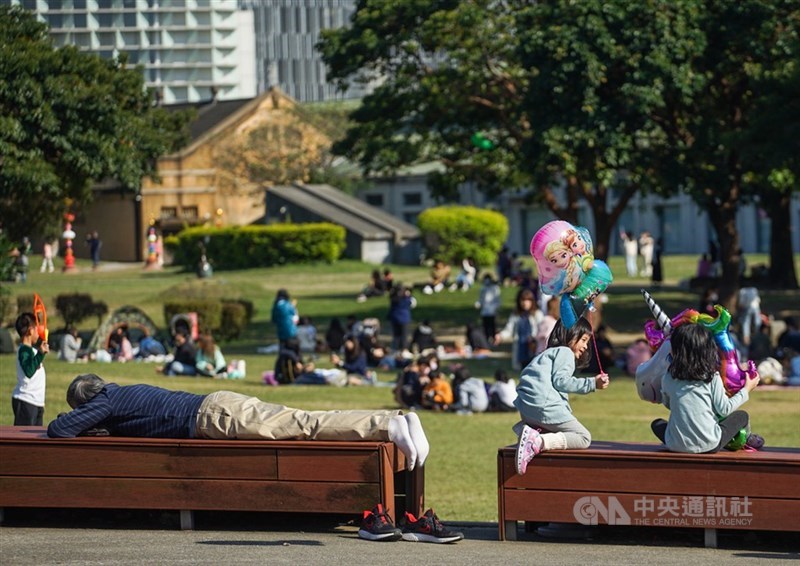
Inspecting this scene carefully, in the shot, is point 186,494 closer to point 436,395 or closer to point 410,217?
point 436,395

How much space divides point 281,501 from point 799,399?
13768mm

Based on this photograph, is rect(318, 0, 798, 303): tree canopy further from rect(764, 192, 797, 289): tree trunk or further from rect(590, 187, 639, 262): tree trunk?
rect(764, 192, 797, 289): tree trunk

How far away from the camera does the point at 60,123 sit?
2338cm

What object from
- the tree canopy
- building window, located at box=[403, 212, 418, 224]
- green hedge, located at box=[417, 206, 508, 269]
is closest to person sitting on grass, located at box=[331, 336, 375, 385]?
the tree canopy

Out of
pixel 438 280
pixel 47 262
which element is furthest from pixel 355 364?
pixel 47 262

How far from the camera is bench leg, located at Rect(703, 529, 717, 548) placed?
858 centimetres

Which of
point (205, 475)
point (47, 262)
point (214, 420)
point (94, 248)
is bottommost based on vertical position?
point (205, 475)

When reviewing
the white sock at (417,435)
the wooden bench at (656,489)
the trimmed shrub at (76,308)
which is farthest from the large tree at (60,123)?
the wooden bench at (656,489)

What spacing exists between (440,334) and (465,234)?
19391 millimetres

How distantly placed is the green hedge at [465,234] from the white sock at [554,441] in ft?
136

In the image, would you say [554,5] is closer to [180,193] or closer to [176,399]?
[176,399]

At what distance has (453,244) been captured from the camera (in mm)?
50438

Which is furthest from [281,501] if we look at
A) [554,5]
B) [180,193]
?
[180,193]

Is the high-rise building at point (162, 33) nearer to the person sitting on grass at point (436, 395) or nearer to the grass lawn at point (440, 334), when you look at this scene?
the grass lawn at point (440, 334)
